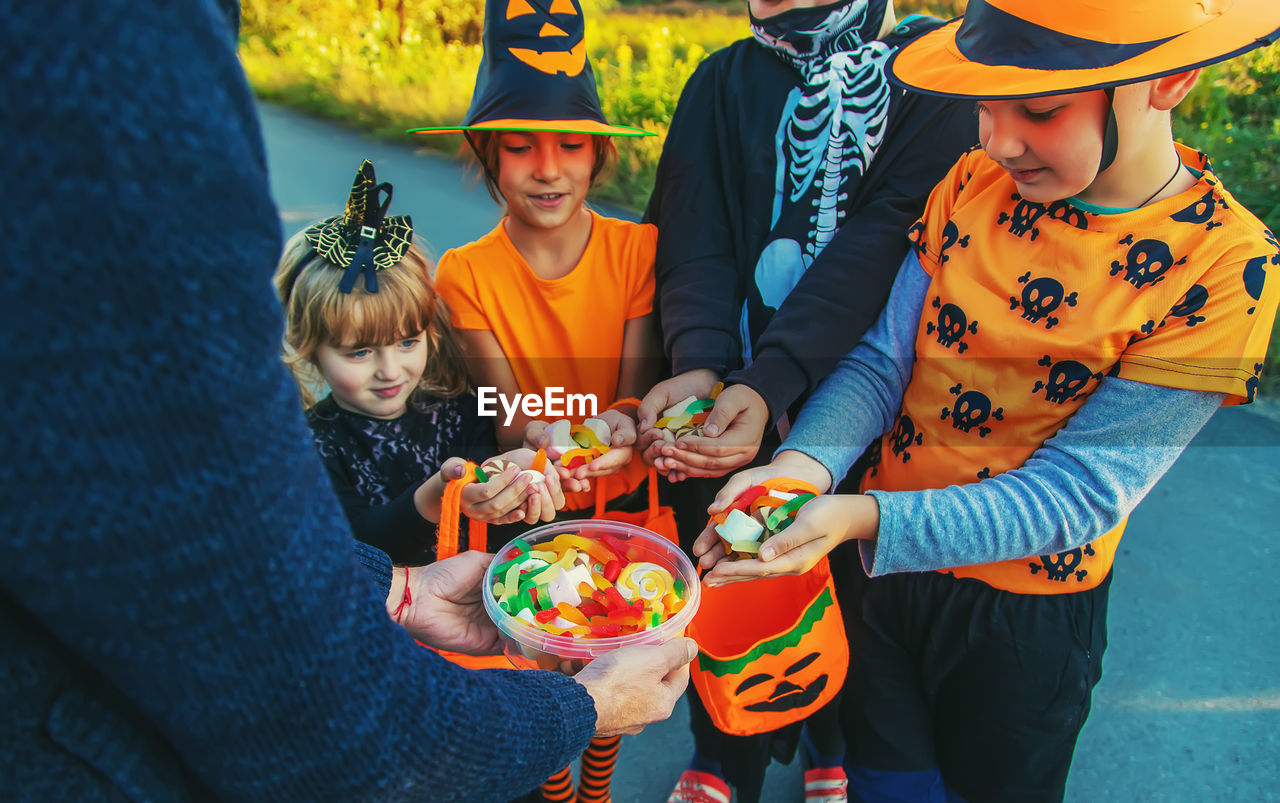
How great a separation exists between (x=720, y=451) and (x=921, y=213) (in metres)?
0.63

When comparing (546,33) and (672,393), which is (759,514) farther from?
(546,33)

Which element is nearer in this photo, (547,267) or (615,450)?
(615,450)

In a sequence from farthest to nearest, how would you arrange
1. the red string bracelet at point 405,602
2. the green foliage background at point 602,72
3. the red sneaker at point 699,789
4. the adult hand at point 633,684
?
the green foliage background at point 602,72, the red sneaker at point 699,789, the red string bracelet at point 405,602, the adult hand at point 633,684

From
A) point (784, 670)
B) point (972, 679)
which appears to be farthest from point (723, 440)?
point (972, 679)

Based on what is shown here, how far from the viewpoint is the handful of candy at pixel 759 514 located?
1.34 m

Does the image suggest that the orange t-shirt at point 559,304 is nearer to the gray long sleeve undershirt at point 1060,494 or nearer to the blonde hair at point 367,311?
the blonde hair at point 367,311

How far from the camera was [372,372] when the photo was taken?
1.86 meters

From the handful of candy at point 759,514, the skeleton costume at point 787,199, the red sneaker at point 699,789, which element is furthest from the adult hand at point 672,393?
the red sneaker at point 699,789

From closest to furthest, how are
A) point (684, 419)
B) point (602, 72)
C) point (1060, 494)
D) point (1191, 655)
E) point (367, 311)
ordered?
point (1060, 494) < point (684, 419) < point (367, 311) < point (1191, 655) < point (602, 72)

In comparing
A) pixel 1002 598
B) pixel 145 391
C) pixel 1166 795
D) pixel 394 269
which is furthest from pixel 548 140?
pixel 1166 795

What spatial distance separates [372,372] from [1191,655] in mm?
2405

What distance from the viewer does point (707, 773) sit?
1.96 m

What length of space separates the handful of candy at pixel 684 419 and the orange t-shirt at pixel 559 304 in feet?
1.45

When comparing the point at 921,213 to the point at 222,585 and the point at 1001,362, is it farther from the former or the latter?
the point at 222,585
